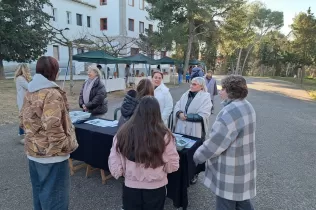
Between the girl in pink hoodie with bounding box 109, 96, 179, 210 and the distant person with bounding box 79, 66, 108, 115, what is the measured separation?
254 centimetres

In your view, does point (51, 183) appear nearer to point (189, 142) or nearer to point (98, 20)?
point (189, 142)

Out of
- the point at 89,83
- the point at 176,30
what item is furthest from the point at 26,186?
the point at 176,30

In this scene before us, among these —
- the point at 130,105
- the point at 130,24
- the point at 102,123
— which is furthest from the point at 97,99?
the point at 130,24

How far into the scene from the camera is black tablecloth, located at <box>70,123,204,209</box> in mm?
2881

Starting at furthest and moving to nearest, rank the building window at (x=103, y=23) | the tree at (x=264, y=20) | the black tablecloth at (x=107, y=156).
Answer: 1. the tree at (x=264, y=20)
2. the building window at (x=103, y=23)
3. the black tablecloth at (x=107, y=156)

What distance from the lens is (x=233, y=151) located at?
7.15 feet

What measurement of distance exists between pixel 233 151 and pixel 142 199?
34.5 inches

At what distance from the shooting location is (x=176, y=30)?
20.6 metres

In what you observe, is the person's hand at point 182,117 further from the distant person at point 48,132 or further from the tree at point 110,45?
the tree at point 110,45

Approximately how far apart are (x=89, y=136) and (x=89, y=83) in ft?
4.31

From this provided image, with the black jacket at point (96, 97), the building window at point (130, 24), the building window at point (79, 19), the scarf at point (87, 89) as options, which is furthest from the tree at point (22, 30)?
the building window at point (130, 24)

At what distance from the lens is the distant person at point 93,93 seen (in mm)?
4434

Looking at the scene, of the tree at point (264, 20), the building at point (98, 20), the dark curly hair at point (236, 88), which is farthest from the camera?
the tree at point (264, 20)

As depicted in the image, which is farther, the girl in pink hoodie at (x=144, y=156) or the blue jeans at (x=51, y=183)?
the blue jeans at (x=51, y=183)
